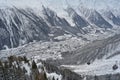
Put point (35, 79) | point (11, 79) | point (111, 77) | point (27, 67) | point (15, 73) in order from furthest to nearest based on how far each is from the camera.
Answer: point (111, 77), point (27, 67), point (35, 79), point (15, 73), point (11, 79)

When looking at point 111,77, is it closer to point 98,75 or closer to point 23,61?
point 98,75

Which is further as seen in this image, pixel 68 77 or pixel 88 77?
pixel 88 77

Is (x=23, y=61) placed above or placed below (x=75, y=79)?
above

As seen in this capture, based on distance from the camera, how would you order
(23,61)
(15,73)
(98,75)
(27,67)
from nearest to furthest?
(15,73) → (27,67) → (23,61) → (98,75)

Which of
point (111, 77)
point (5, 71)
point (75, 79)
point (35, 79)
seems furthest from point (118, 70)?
point (5, 71)

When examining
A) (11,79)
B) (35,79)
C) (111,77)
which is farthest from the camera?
(111,77)

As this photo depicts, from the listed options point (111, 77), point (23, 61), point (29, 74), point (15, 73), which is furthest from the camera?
point (111, 77)

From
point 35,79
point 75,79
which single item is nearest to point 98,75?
point 75,79

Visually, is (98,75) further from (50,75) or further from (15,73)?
(15,73)

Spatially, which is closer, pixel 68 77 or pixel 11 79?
pixel 11 79
